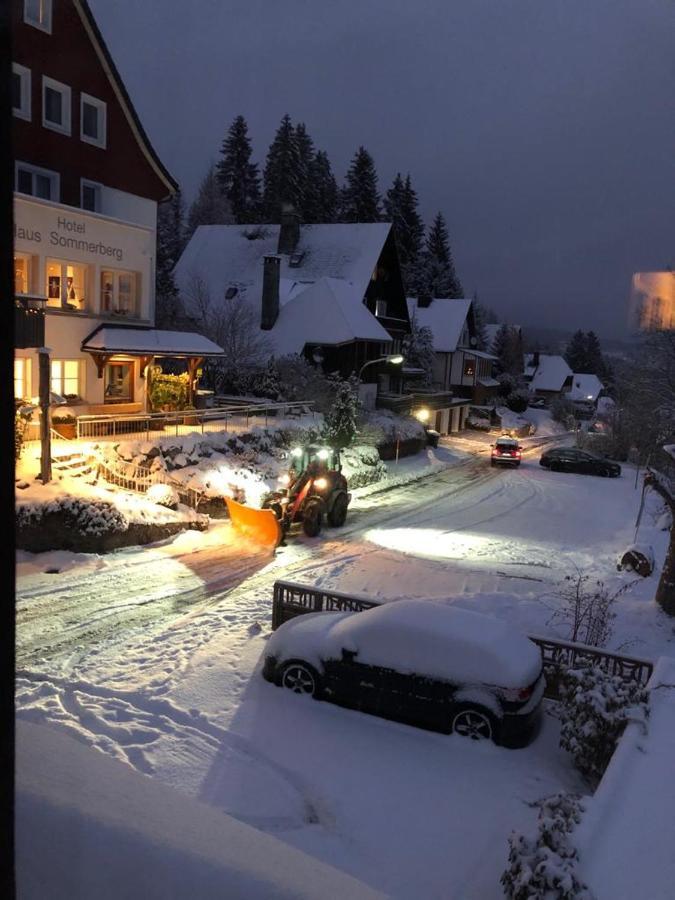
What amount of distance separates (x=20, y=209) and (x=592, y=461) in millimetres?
30053

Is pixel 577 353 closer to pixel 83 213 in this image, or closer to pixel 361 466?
pixel 361 466

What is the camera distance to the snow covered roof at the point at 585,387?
3506 inches

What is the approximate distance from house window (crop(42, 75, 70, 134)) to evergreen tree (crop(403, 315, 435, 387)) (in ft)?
110

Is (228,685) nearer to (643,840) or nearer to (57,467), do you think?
(643,840)

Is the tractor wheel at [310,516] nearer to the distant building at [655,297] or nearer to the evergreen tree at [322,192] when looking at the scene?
the distant building at [655,297]

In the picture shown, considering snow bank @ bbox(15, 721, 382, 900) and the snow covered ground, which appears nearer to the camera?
snow bank @ bbox(15, 721, 382, 900)

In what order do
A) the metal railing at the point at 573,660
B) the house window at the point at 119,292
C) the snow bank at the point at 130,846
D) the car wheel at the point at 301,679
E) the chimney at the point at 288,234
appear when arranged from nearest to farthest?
the snow bank at the point at 130,846, the car wheel at the point at 301,679, the metal railing at the point at 573,660, the house window at the point at 119,292, the chimney at the point at 288,234

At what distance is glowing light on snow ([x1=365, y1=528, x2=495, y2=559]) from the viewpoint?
777 inches

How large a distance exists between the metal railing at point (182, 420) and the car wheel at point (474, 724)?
16394mm

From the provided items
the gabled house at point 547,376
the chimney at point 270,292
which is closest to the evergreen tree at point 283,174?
the chimney at point 270,292

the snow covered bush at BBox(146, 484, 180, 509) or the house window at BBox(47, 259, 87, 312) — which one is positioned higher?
the house window at BBox(47, 259, 87, 312)

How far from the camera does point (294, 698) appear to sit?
10.5 m

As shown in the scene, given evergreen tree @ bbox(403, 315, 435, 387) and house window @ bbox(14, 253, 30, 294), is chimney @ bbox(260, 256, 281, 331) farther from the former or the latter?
house window @ bbox(14, 253, 30, 294)

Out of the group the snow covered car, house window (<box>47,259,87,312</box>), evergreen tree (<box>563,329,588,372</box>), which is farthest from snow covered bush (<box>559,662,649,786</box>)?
evergreen tree (<box>563,329,588,372</box>)
